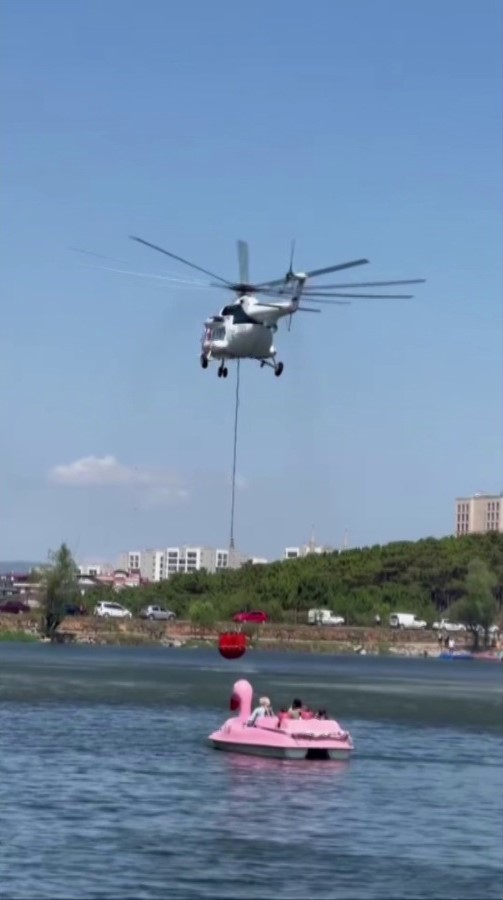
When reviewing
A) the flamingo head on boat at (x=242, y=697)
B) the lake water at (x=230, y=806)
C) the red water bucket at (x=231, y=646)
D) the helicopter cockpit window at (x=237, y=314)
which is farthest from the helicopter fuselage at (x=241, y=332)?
the flamingo head on boat at (x=242, y=697)

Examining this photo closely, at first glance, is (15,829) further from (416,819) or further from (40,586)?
(40,586)

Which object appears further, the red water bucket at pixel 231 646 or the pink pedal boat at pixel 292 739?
the pink pedal boat at pixel 292 739

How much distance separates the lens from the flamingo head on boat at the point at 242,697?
65125mm

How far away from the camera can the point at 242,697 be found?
2586 inches

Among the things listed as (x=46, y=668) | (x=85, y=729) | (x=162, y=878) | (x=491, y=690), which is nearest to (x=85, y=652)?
(x=46, y=668)

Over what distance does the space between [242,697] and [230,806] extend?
1614 centimetres

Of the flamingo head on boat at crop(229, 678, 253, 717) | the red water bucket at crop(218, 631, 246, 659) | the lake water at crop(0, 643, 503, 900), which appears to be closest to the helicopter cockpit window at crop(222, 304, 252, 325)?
the lake water at crop(0, 643, 503, 900)

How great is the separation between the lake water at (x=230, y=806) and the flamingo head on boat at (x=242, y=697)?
1.85m

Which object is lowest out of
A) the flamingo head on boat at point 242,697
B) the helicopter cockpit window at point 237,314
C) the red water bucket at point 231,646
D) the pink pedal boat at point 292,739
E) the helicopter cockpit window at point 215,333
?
the pink pedal boat at point 292,739

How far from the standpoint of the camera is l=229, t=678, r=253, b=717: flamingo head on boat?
6512 centimetres

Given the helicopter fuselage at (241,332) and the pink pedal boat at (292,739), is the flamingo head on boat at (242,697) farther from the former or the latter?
the helicopter fuselage at (241,332)

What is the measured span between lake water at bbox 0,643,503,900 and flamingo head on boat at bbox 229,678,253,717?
1.85m

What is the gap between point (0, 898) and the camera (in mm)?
35250

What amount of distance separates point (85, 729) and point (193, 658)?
98.3 meters
